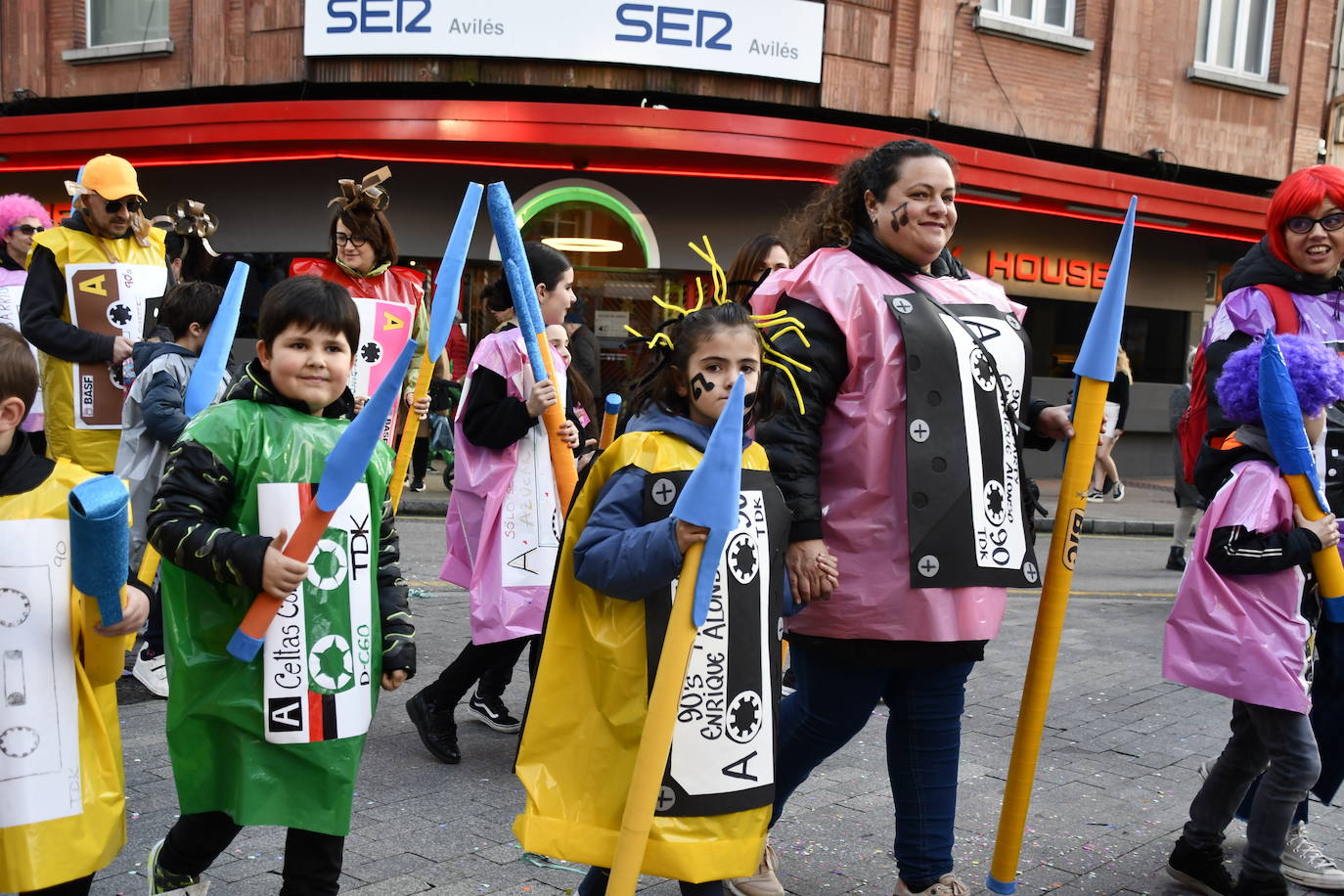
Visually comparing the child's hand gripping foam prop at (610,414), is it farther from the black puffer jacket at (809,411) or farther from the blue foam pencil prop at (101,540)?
the blue foam pencil prop at (101,540)

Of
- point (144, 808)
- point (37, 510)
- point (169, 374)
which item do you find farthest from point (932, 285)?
point (169, 374)

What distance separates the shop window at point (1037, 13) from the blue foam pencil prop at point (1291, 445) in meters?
14.2

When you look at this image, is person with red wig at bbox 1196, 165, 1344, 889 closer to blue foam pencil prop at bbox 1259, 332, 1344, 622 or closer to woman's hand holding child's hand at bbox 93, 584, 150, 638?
blue foam pencil prop at bbox 1259, 332, 1344, 622

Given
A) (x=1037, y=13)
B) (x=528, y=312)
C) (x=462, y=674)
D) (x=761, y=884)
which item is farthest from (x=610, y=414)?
(x=1037, y=13)

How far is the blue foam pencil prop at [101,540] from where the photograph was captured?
2199mm

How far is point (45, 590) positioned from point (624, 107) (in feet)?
40.4

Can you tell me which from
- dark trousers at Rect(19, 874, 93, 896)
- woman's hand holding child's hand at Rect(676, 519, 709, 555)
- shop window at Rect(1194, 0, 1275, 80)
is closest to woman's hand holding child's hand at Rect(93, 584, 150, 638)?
dark trousers at Rect(19, 874, 93, 896)

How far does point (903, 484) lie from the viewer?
307 centimetres

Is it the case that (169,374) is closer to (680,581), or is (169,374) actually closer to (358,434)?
(358,434)

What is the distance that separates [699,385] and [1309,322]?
2.10 m

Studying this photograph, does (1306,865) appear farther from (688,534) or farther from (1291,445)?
(688,534)

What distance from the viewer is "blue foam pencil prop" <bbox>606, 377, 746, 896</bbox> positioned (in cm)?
218

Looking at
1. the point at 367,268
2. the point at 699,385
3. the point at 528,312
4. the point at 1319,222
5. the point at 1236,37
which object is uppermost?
the point at 1236,37

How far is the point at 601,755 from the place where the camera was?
8.69 ft
